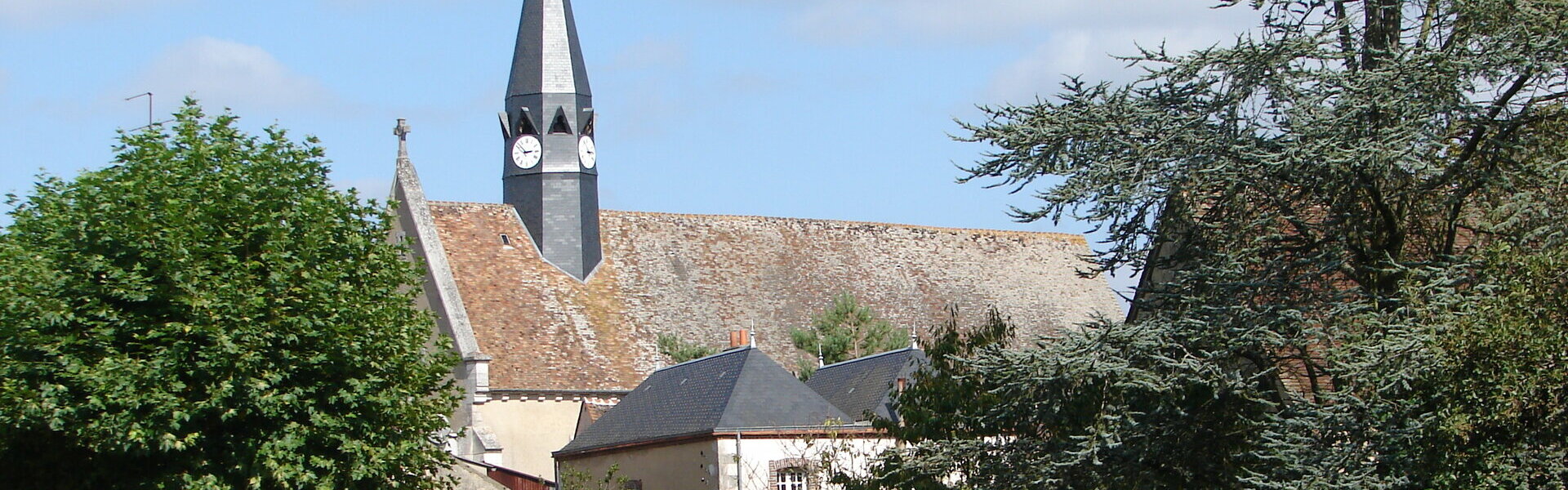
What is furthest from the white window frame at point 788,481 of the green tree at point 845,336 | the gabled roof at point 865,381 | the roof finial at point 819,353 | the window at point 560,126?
the window at point 560,126

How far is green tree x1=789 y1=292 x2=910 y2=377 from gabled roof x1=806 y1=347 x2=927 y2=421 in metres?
3.90

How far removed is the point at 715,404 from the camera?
23.6 meters

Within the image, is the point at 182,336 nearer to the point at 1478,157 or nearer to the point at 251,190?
the point at 251,190

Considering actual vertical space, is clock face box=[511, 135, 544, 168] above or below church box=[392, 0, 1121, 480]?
above

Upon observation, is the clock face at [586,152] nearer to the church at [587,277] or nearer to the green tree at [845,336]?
the church at [587,277]

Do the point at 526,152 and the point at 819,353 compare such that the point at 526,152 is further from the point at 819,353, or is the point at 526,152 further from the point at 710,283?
the point at 819,353

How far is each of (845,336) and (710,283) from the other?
5050 mm

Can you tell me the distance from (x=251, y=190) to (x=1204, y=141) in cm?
825

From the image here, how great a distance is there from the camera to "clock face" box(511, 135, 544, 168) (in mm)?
34344

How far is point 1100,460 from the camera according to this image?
511 inches

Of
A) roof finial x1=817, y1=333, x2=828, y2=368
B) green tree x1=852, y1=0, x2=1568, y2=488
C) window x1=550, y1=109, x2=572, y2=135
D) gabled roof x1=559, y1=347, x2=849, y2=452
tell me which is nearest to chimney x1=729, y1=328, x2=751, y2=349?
roof finial x1=817, y1=333, x2=828, y2=368

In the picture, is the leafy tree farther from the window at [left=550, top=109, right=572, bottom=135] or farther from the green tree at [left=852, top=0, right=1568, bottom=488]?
the green tree at [left=852, top=0, right=1568, bottom=488]

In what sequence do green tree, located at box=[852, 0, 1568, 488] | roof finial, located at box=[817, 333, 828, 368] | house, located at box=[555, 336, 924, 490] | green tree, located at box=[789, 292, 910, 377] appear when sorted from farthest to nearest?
green tree, located at box=[789, 292, 910, 377] < roof finial, located at box=[817, 333, 828, 368] < house, located at box=[555, 336, 924, 490] < green tree, located at box=[852, 0, 1568, 488]

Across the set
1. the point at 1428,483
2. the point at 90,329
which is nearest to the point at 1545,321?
the point at 1428,483
